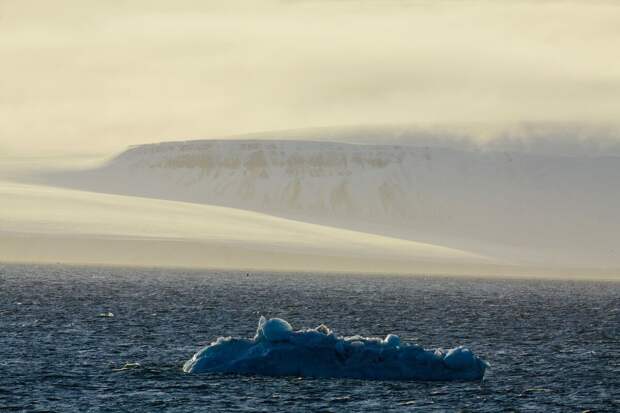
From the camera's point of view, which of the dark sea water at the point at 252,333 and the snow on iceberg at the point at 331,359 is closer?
the dark sea water at the point at 252,333

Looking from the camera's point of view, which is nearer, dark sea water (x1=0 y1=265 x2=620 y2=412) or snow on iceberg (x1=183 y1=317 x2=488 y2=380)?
dark sea water (x1=0 y1=265 x2=620 y2=412)

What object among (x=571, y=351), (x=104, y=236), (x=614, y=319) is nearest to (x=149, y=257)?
(x=104, y=236)

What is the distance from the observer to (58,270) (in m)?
174

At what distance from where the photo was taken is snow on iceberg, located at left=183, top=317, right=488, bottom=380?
2391 inches

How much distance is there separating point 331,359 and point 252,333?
20.3 m

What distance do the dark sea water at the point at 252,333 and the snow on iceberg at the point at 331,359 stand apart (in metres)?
1.35

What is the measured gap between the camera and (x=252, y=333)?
81.2 metres

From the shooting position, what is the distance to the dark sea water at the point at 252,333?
53531mm

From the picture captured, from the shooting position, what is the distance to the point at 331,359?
6134 cm

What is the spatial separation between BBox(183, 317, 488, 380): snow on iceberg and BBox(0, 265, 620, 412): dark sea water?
4.43 feet

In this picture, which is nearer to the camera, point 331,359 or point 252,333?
point 331,359

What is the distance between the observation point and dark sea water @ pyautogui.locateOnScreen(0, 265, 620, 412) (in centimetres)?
5353

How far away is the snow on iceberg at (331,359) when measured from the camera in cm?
6072

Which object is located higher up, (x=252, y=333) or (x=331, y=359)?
(x=252, y=333)
